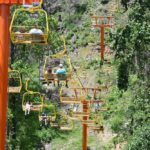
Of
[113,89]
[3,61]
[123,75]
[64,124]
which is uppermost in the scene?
[3,61]

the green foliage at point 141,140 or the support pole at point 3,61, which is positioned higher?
the support pole at point 3,61

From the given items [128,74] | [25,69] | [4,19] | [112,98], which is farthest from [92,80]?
[4,19]

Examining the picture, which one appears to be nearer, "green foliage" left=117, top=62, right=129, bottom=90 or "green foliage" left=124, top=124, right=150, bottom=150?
"green foliage" left=124, top=124, right=150, bottom=150

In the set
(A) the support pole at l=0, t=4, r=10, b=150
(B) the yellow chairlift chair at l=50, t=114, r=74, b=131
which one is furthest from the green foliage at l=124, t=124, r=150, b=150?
(A) the support pole at l=0, t=4, r=10, b=150

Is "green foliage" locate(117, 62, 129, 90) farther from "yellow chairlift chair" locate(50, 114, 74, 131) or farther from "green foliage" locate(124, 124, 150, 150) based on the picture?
"green foliage" locate(124, 124, 150, 150)

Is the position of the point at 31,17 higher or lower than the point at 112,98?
higher

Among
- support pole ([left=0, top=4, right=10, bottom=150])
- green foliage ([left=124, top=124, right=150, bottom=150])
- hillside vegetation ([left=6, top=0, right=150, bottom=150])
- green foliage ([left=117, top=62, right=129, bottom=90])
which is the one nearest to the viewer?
support pole ([left=0, top=4, right=10, bottom=150])

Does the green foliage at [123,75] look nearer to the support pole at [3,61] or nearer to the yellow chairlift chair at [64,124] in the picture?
the yellow chairlift chair at [64,124]

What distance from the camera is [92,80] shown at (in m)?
29.0

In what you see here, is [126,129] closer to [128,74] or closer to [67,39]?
[128,74]

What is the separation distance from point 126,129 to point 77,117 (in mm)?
4761

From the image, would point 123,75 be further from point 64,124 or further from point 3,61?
point 3,61

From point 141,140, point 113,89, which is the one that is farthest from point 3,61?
point 113,89

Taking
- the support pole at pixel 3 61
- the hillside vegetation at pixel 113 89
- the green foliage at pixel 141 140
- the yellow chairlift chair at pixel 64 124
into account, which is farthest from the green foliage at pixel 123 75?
the support pole at pixel 3 61
